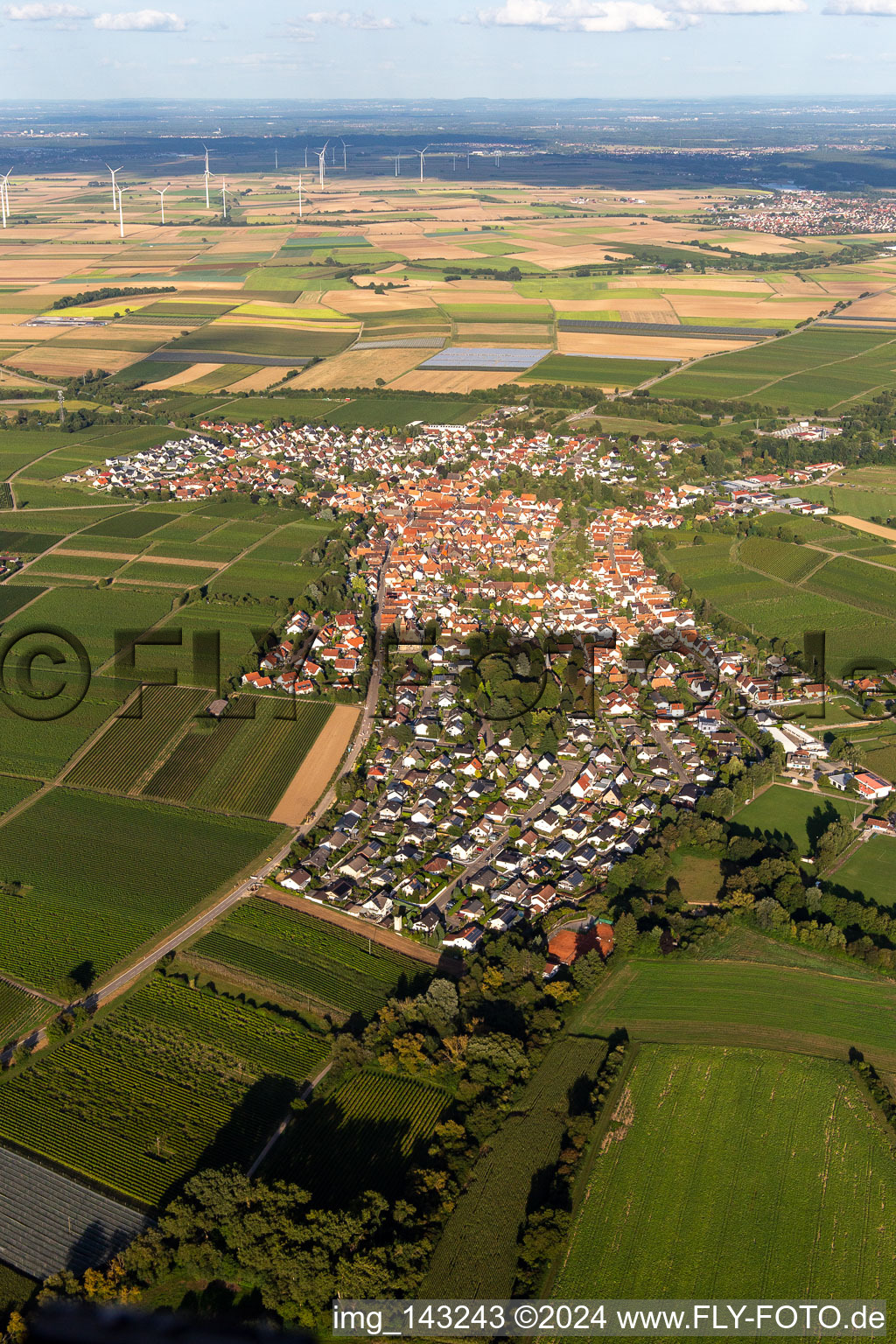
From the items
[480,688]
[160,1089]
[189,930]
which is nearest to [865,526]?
[480,688]

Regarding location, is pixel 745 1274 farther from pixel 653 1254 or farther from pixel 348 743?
pixel 348 743

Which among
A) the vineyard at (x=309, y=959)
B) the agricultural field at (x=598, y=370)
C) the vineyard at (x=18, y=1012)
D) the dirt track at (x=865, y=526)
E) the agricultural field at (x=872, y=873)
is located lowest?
the vineyard at (x=18, y=1012)

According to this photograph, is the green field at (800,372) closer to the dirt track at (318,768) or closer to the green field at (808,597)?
the green field at (808,597)

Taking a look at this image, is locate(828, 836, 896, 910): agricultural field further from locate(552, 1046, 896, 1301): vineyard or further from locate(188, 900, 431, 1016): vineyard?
locate(188, 900, 431, 1016): vineyard

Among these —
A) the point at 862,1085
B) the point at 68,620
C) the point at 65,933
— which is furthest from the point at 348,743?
the point at 862,1085

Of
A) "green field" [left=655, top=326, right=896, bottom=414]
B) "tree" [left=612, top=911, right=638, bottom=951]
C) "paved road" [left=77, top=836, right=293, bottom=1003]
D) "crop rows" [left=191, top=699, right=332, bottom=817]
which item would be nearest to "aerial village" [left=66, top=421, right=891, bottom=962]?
"tree" [left=612, top=911, right=638, bottom=951]

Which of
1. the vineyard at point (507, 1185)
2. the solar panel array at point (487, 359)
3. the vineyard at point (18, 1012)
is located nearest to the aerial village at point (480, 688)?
the vineyard at point (507, 1185)
